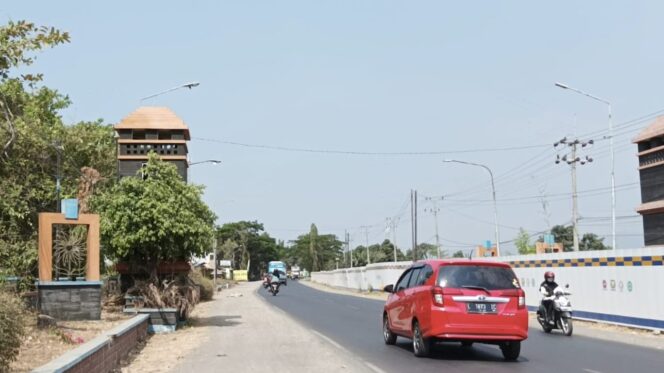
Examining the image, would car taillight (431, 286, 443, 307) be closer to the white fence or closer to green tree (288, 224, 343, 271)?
the white fence

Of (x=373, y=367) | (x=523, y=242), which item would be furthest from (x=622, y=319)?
(x=523, y=242)

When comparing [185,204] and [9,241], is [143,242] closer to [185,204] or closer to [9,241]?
[185,204]

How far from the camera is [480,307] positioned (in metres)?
12.5

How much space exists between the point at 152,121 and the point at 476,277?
17.3 meters

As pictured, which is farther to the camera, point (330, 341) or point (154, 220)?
point (154, 220)

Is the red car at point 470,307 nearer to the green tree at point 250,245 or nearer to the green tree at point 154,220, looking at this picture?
the green tree at point 154,220

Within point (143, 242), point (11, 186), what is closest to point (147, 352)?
point (143, 242)

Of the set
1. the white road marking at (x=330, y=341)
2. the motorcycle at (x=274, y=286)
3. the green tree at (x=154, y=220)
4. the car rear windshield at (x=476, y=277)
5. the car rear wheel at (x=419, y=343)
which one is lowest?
the motorcycle at (x=274, y=286)

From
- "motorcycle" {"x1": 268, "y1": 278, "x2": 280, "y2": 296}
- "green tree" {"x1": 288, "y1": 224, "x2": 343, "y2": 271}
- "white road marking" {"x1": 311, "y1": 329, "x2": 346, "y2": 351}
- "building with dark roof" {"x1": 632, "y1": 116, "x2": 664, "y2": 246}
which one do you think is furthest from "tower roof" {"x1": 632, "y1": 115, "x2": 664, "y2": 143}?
"green tree" {"x1": 288, "y1": 224, "x2": 343, "y2": 271}

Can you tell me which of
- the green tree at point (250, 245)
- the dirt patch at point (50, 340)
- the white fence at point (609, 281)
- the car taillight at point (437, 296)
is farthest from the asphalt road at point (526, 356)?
the green tree at point (250, 245)

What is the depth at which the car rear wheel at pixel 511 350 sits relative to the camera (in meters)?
13.0

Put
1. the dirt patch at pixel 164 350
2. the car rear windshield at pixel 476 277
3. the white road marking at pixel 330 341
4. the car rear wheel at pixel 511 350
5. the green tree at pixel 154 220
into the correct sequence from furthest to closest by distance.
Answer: the green tree at pixel 154 220 < the white road marking at pixel 330 341 < the car rear wheel at pixel 511 350 < the car rear windshield at pixel 476 277 < the dirt patch at pixel 164 350

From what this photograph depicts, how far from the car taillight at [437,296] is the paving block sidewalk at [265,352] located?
1677 mm

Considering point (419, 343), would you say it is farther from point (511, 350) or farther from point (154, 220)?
point (154, 220)
